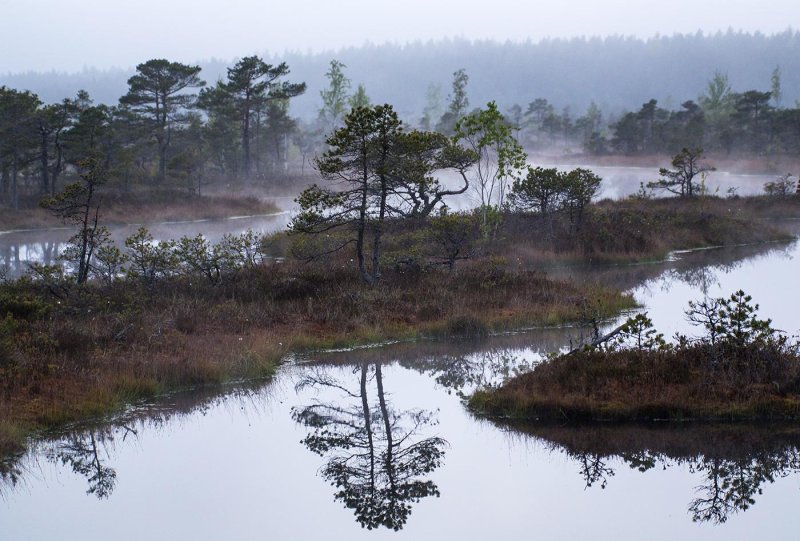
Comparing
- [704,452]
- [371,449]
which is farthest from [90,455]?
[704,452]

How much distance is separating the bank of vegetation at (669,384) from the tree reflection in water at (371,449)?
5.33ft

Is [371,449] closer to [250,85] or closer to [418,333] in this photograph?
[418,333]

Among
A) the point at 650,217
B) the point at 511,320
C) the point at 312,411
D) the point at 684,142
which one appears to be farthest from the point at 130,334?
the point at 684,142

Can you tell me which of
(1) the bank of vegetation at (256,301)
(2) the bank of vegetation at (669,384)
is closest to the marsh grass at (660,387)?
(2) the bank of vegetation at (669,384)

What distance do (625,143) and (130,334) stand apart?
7906cm

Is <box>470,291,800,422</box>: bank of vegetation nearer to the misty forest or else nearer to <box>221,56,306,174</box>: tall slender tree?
the misty forest

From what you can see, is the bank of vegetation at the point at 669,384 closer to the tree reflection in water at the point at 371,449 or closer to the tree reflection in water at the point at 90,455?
the tree reflection in water at the point at 371,449

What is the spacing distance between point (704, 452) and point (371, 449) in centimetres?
446

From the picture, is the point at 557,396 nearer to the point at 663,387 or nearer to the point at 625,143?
the point at 663,387

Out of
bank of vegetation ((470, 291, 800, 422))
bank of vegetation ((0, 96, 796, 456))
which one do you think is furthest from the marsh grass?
bank of vegetation ((0, 96, 796, 456))

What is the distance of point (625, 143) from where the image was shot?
88375mm

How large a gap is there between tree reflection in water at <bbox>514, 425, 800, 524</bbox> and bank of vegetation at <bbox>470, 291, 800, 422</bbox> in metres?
0.44

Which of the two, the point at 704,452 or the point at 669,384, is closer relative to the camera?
the point at 704,452

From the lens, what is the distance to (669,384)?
42.2 feet
